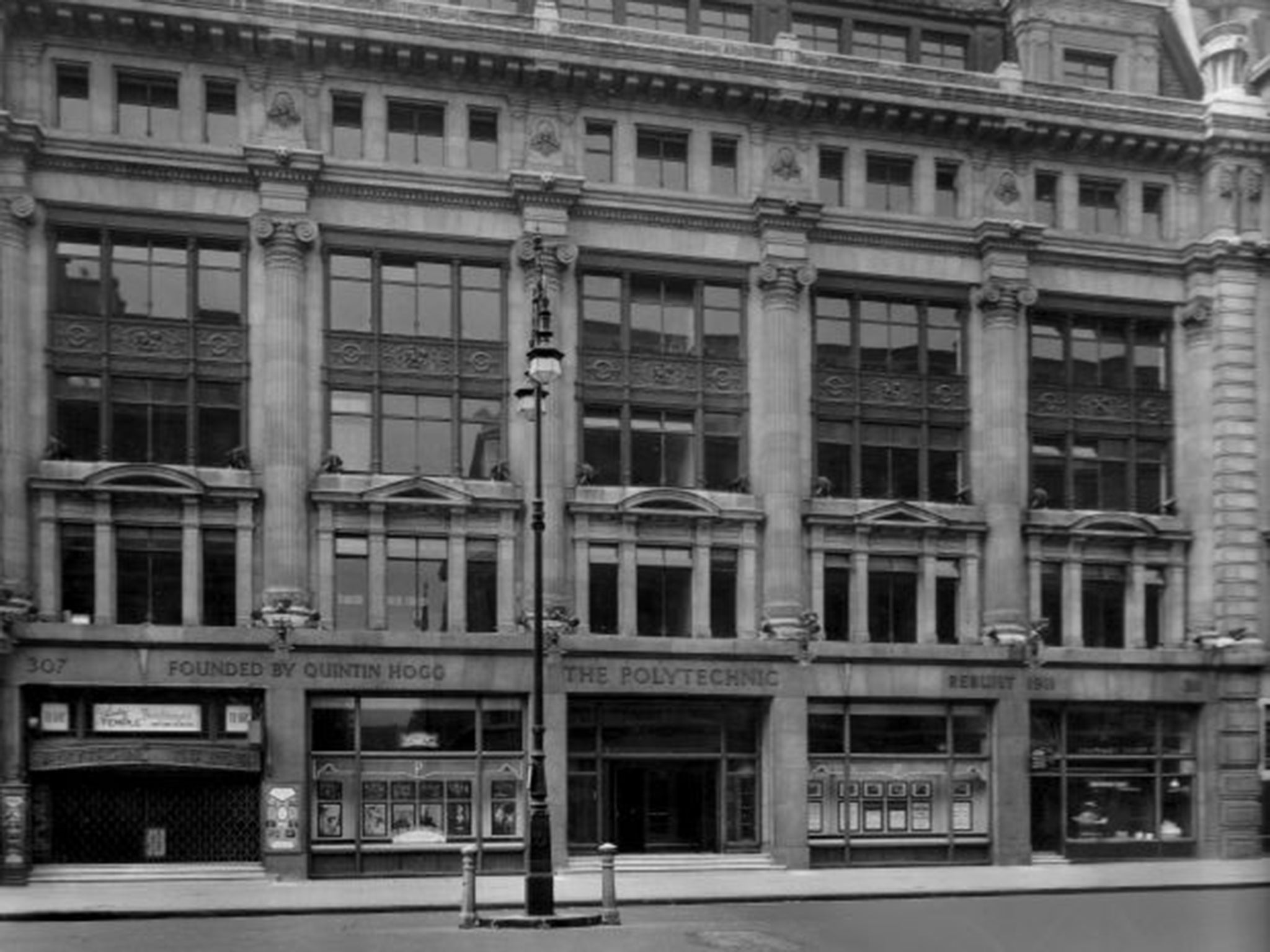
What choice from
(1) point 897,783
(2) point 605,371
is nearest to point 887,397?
(2) point 605,371

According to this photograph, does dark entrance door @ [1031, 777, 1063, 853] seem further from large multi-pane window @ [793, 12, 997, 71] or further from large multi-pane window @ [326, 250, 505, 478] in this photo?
large multi-pane window @ [793, 12, 997, 71]

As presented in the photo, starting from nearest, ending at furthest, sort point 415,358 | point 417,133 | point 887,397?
1. point 415,358
2. point 417,133
3. point 887,397

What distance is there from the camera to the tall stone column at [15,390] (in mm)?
30219

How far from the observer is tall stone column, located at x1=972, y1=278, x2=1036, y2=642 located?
35438 millimetres

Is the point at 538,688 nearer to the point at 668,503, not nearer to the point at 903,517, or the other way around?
the point at 668,503

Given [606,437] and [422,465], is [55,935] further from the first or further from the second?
[606,437]

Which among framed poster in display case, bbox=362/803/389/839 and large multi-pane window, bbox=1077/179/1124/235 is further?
large multi-pane window, bbox=1077/179/1124/235

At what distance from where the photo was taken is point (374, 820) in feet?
105

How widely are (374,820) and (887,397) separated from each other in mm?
15542

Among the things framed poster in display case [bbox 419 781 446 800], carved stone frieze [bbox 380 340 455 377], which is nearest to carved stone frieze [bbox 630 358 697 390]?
carved stone frieze [bbox 380 340 455 377]

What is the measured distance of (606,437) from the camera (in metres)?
34.1

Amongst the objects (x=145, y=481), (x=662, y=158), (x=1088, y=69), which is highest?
(x=1088, y=69)

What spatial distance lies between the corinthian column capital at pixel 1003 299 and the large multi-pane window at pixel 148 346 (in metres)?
17.5

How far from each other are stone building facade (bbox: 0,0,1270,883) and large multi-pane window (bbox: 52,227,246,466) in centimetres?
9
